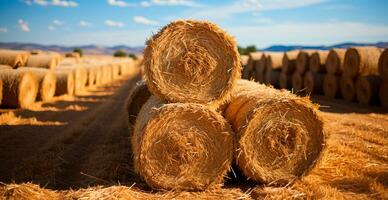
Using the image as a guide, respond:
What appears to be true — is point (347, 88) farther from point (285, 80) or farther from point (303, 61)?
point (285, 80)

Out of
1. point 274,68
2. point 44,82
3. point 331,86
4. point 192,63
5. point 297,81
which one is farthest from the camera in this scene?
point 274,68

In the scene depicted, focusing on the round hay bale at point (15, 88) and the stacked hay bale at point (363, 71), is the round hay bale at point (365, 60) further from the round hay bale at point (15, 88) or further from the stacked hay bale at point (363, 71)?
the round hay bale at point (15, 88)

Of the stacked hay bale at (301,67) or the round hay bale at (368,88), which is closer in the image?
the round hay bale at (368,88)

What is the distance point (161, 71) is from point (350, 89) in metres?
11.0

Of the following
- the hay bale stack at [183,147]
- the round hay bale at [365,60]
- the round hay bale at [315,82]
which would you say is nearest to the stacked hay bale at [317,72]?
the round hay bale at [315,82]

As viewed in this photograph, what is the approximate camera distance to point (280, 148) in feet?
19.5

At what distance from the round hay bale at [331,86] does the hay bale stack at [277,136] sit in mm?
10907

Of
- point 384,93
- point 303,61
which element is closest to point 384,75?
point 384,93

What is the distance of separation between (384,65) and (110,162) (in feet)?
32.0

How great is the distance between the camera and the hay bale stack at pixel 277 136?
5.79 m

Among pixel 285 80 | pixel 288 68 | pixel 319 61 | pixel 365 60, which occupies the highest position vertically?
pixel 365 60

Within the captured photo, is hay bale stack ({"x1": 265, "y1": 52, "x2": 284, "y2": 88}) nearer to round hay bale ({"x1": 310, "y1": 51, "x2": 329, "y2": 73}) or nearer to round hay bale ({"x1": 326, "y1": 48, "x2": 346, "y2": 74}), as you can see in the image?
round hay bale ({"x1": 310, "y1": 51, "x2": 329, "y2": 73})

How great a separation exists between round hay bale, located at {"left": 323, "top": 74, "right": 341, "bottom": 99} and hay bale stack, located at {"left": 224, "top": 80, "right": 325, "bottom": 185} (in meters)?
10.9

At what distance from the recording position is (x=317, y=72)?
57.8 feet
